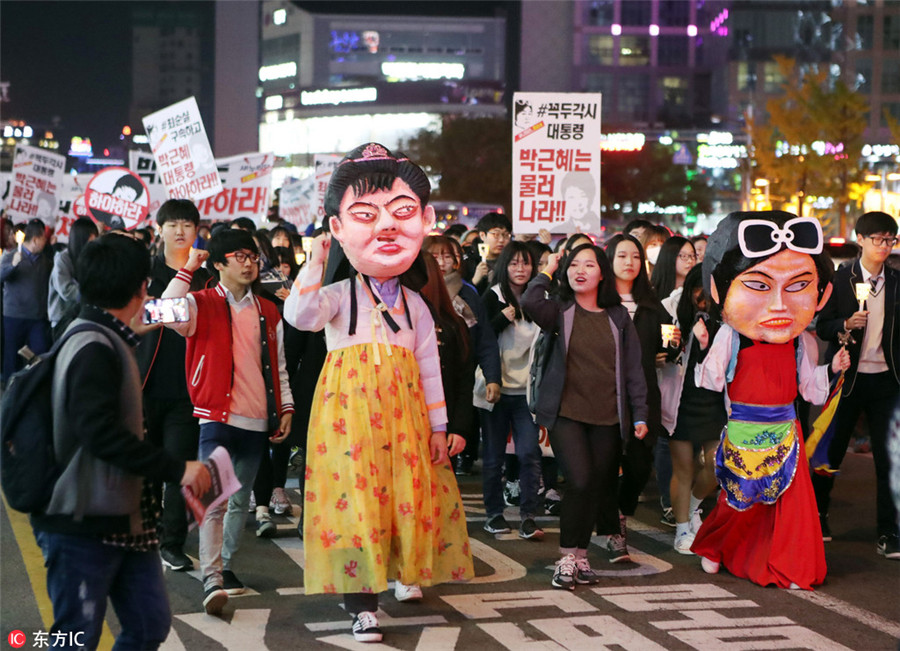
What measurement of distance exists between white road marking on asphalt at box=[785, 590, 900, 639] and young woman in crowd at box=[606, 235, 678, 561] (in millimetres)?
1167

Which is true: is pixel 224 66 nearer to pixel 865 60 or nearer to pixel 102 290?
pixel 865 60

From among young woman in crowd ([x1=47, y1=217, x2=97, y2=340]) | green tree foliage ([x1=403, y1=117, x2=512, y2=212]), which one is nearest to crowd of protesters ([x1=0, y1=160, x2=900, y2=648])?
young woman in crowd ([x1=47, y1=217, x2=97, y2=340])

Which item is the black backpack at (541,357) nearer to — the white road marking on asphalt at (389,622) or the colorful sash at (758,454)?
the colorful sash at (758,454)

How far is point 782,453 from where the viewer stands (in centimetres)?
688

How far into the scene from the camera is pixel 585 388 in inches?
268

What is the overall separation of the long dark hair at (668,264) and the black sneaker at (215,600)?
420 centimetres

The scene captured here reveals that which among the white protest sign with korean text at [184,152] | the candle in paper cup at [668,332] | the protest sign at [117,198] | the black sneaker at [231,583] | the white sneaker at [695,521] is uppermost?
the white protest sign with korean text at [184,152]

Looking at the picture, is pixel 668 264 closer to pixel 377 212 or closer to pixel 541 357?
pixel 541 357

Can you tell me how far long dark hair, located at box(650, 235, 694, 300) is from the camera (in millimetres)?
8812

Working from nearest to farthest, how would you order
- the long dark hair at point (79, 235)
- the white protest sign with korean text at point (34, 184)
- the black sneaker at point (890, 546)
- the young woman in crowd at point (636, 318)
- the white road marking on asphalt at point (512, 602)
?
1. the white road marking on asphalt at point (512, 602)
2. the young woman in crowd at point (636, 318)
3. the black sneaker at point (890, 546)
4. the long dark hair at point (79, 235)
5. the white protest sign with korean text at point (34, 184)

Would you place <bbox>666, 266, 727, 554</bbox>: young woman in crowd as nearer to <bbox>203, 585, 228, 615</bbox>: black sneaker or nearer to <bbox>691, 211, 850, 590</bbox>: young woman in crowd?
<bbox>691, 211, 850, 590</bbox>: young woman in crowd

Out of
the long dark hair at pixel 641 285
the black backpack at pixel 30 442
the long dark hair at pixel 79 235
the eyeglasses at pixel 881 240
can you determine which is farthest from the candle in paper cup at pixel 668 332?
the long dark hair at pixel 79 235

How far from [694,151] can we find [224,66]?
134 ft

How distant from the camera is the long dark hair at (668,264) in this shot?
881 cm
